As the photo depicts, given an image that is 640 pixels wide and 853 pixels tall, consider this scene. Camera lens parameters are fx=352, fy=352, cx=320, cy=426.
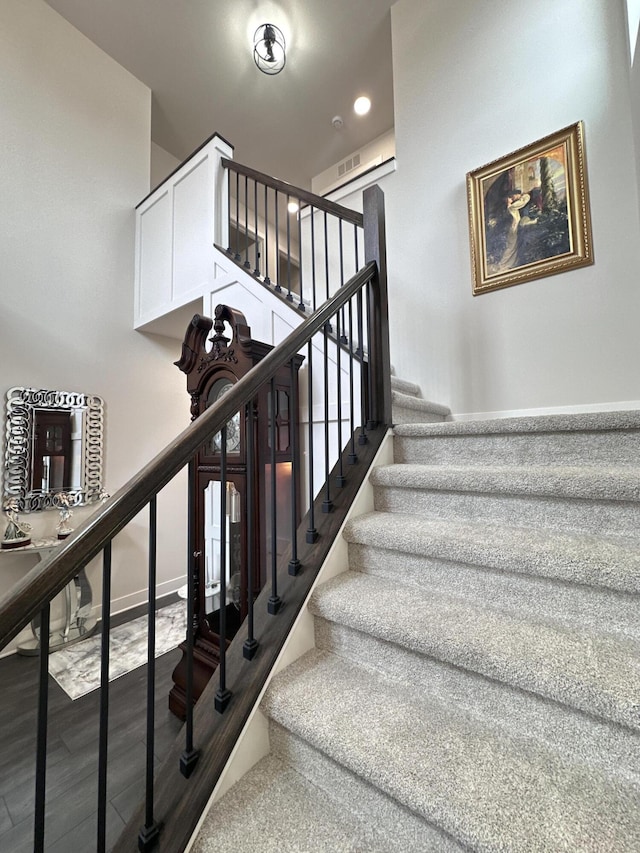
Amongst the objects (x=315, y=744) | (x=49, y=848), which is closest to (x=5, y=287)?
(x=49, y=848)

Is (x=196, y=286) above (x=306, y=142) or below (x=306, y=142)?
below

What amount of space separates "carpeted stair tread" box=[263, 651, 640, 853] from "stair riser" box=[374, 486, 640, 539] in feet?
1.93

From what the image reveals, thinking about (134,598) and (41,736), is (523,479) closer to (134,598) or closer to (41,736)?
(41,736)

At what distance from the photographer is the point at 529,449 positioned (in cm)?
137

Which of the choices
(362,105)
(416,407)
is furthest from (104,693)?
(362,105)

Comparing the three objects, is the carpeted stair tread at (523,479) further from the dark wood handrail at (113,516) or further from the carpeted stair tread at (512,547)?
the dark wood handrail at (113,516)

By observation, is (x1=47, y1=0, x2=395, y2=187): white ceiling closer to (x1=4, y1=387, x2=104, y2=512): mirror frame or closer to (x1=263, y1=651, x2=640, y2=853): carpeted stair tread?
(x1=4, y1=387, x2=104, y2=512): mirror frame

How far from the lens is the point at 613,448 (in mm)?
1244

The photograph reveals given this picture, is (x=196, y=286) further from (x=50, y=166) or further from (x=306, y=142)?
(x=306, y=142)

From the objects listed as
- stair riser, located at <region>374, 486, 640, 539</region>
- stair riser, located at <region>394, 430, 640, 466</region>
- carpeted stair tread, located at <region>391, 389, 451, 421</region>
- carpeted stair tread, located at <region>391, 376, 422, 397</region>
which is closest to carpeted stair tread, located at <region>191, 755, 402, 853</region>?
stair riser, located at <region>374, 486, 640, 539</region>

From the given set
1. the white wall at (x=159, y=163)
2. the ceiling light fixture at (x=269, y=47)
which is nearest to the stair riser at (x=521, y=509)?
the ceiling light fixture at (x=269, y=47)

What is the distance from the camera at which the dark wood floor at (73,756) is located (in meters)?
1.23

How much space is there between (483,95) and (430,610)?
346 cm

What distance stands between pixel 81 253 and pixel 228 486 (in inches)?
112
